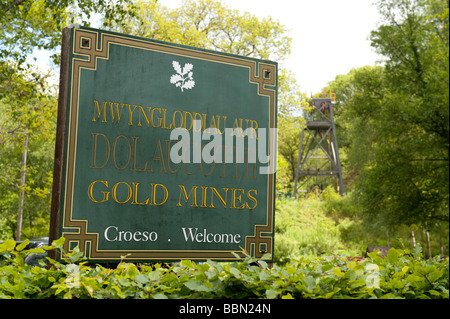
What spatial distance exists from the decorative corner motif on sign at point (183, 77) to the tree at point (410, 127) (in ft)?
38.3

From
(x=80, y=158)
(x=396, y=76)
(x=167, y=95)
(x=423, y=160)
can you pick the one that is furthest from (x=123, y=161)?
(x=396, y=76)

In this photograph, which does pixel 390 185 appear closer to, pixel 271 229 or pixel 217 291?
pixel 271 229

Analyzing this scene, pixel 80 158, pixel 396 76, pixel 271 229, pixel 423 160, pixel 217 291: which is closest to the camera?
pixel 217 291

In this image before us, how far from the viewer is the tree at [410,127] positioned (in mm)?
17172

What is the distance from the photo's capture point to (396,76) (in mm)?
21453

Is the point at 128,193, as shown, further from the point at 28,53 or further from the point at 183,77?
the point at 28,53

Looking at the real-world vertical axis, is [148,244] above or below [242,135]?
below

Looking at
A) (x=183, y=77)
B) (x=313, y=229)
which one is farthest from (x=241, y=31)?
(x=183, y=77)

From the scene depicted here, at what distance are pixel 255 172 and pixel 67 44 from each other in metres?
2.69

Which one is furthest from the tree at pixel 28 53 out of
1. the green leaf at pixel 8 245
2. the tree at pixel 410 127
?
the tree at pixel 410 127

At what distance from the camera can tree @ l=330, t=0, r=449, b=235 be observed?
56.3 ft

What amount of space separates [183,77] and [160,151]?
959mm

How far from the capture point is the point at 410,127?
18.8 metres

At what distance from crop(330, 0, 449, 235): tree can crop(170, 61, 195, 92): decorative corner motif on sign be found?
38.3 ft
